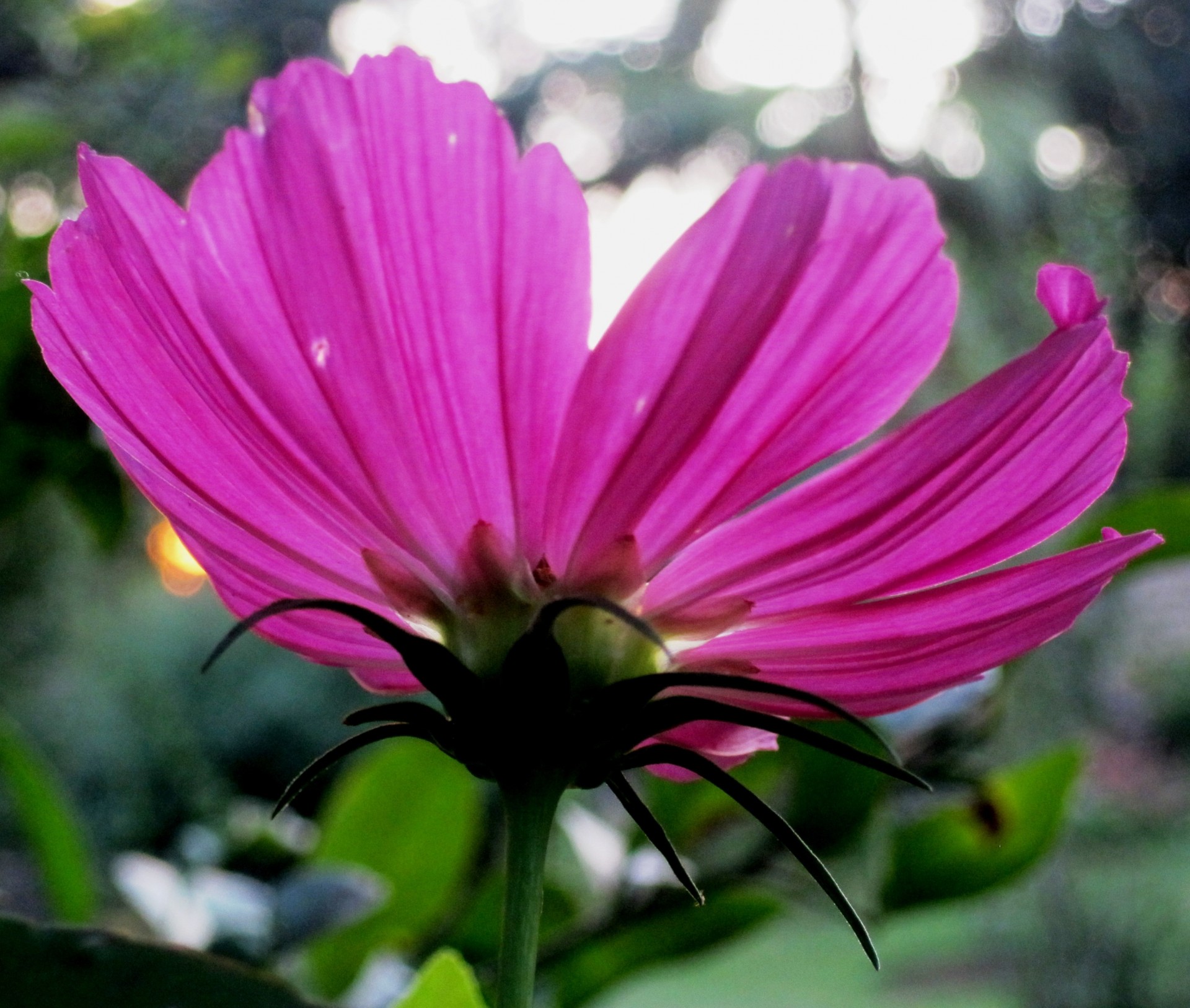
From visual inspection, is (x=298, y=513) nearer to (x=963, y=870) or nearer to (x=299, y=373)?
(x=299, y=373)

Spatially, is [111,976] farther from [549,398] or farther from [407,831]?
[407,831]

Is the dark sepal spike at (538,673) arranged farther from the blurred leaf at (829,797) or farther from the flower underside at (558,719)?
the blurred leaf at (829,797)

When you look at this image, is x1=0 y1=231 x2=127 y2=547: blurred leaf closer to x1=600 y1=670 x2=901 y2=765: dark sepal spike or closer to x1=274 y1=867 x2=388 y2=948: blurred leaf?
x1=274 y1=867 x2=388 y2=948: blurred leaf

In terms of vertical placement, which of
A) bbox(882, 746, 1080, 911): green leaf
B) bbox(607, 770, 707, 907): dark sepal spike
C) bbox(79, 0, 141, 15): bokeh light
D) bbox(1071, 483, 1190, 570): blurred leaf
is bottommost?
bbox(882, 746, 1080, 911): green leaf

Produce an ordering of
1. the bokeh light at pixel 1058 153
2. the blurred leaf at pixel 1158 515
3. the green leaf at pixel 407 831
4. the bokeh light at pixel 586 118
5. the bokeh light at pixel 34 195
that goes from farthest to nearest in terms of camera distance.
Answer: the bokeh light at pixel 586 118 < the bokeh light at pixel 1058 153 < the bokeh light at pixel 34 195 < the green leaf at pixel 407 831 < the blurred leaf at pixel 1158 515

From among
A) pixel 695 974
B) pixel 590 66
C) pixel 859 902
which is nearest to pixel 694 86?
pixel 590 66

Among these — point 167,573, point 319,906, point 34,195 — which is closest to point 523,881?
point 319,906

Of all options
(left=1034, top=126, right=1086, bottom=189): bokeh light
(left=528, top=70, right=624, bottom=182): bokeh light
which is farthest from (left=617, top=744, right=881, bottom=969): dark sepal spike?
(left=528, top=70, right=624, bottom=182): bokeh light

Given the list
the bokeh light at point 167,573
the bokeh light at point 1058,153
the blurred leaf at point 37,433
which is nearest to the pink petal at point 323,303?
the blurred leaf at point 37,433
